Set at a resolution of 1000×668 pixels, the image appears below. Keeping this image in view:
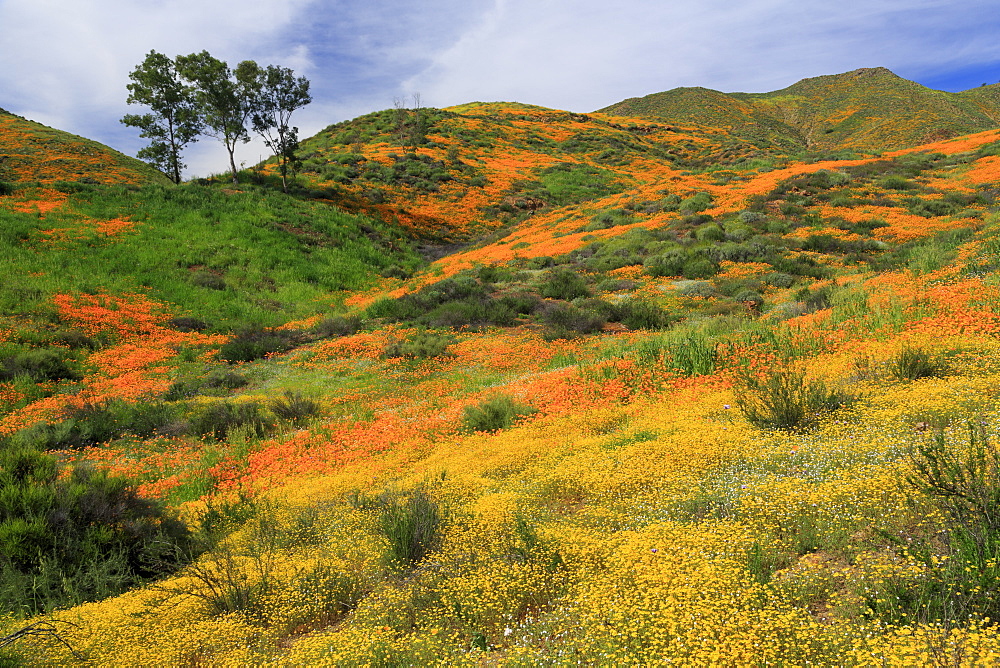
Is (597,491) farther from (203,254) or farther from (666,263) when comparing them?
(203,254)

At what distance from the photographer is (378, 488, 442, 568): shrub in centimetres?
502

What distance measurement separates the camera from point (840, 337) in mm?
9320

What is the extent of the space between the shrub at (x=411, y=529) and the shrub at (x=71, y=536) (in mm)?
2312

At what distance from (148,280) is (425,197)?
84.0 ft

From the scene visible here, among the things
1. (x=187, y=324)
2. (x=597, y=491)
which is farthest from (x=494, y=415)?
(x=187, y=324)

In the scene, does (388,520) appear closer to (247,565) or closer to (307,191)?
(247,565)

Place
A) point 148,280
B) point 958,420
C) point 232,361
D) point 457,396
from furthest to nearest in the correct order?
point 148,280
point 232,361
point 457,396
point 958,420

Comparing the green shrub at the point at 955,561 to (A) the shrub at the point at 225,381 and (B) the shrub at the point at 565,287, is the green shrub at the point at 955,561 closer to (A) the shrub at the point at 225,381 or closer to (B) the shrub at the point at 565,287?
(A) the shrub at the point at 225,381

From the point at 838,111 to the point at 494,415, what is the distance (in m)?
112

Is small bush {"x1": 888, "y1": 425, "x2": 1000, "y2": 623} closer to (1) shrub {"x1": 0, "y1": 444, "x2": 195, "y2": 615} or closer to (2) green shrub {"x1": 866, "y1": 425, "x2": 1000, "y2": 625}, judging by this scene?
(2) green shrub {"x1": 866, "y1": 425, "x2": 1000, "y2": 625}

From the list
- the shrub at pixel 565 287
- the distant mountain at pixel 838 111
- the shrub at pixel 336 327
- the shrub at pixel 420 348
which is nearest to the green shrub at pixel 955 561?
the shrub at pixel 420 348

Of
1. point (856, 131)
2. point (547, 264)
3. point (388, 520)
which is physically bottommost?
point (388, 520)

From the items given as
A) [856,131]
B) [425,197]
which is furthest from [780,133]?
[425,197]

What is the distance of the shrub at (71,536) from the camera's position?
494 cm
